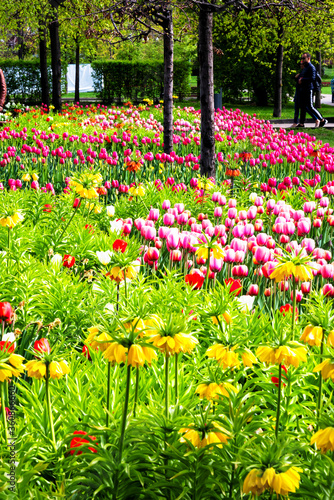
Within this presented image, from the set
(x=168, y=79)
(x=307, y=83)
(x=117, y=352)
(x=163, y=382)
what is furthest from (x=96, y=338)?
(x=307, y=83)

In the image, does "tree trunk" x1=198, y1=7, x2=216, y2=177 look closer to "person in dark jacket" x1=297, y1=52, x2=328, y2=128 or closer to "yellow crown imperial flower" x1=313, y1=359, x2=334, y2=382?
"yellow crown imperial flower" x1=313, y1=359, x2=334, y2=382

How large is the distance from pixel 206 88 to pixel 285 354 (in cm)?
549

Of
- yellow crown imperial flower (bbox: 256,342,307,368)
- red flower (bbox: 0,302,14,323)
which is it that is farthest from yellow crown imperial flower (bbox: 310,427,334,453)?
red flower (bbox: 0,302,14,323)

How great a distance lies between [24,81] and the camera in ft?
83.5

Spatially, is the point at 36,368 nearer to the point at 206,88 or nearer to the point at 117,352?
the point at 117,352

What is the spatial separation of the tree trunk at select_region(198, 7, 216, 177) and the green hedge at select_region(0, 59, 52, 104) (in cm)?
2033

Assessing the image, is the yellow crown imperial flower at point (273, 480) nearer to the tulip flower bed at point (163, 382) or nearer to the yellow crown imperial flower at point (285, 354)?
the tulip flower bed at point (163, 382)

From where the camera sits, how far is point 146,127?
38.4 feet

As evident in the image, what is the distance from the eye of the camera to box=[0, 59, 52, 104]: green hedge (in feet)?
83.1

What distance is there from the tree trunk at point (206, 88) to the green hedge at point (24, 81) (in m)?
20.3

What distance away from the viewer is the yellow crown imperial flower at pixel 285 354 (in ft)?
4.64

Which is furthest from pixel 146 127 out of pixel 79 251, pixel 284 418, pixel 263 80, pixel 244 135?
pixel 263 80

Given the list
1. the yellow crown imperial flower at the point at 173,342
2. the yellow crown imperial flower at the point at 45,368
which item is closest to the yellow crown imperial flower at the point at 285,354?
the yellow crown imperial flower at the point at 173,342

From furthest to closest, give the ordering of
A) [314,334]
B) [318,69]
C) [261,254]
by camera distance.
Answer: [318,69], [261,254], [314,334]
